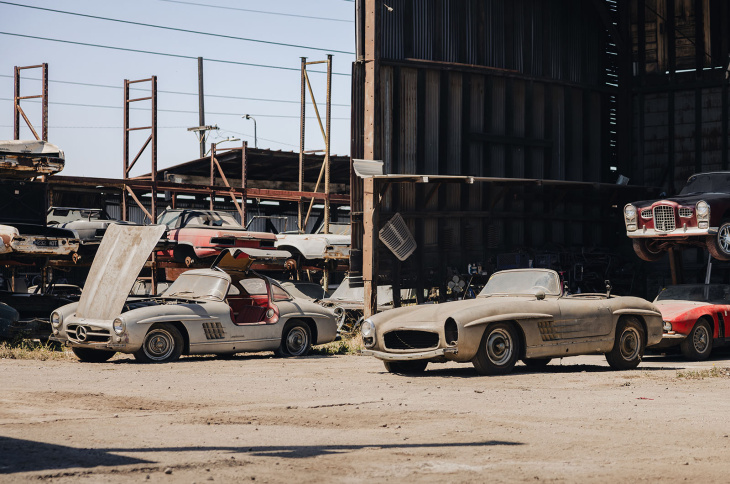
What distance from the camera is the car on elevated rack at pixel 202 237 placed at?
21484 mm

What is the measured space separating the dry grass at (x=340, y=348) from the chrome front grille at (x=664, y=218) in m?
6.83

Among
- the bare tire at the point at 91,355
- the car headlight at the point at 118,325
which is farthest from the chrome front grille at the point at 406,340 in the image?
the bare tire at the point at 91,355

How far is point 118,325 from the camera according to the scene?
13.3 meters

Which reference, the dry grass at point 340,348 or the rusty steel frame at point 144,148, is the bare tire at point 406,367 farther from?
the rusty steel frame at point 144,148

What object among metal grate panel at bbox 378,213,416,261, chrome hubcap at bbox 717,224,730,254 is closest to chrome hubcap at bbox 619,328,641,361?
chrome hubcap at bbox 717,224,730,254

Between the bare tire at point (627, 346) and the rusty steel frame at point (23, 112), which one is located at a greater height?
the rusty steel frame at point (23, 112)

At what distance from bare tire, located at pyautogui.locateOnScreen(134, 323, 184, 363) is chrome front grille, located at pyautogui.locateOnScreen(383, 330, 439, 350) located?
369 centimetres

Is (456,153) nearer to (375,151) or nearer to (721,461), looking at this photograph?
(375,151)

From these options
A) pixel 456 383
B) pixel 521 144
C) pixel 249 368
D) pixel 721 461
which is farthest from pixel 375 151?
pixel 721 461

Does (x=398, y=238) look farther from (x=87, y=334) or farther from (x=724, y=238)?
(x=87, y=334)

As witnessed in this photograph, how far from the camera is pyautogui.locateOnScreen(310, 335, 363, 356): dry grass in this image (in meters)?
16.6

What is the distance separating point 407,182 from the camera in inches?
842

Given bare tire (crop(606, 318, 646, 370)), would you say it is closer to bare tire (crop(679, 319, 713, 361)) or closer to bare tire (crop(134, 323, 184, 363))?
bare tire (crop(679, 319, 713, 361))

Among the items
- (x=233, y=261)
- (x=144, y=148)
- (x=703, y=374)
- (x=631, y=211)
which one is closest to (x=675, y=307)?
(x=703, y=374)
